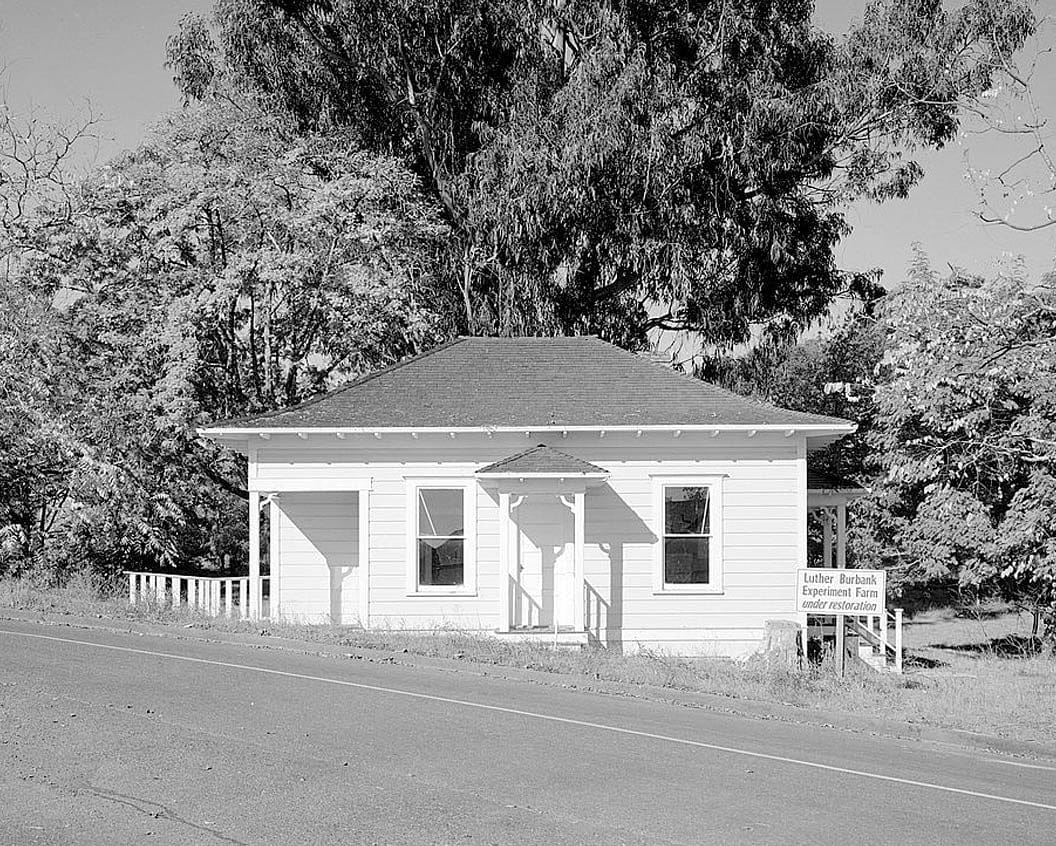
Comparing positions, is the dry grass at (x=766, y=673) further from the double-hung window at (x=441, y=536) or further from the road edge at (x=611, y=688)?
the double-hung window at (x=441, y=536)

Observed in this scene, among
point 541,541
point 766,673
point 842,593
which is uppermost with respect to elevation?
point 541,541

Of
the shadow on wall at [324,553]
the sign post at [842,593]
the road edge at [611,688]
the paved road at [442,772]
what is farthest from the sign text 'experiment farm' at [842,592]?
the shadow on wall at [324,553]

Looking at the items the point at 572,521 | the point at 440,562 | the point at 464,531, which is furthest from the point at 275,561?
the point at 572,521

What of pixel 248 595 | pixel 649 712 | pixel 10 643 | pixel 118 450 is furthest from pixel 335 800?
pixel 118 450

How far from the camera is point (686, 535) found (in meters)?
22.0

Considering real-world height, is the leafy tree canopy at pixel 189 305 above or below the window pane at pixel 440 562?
above

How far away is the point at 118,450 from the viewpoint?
2733 centimetres

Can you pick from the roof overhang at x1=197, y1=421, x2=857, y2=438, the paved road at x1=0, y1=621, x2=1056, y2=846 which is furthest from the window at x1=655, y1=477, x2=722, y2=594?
the paved road at x1=0, y1=621, x2=1056, y2=846

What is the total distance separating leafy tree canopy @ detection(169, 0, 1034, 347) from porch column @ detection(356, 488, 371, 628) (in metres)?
10.7

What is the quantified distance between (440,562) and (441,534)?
0.46 metres

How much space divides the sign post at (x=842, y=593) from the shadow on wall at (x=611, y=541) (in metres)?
3.79

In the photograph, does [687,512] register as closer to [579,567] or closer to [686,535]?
[686,535]

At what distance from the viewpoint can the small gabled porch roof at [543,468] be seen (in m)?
20.8

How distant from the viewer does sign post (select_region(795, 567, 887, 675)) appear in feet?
60.5
